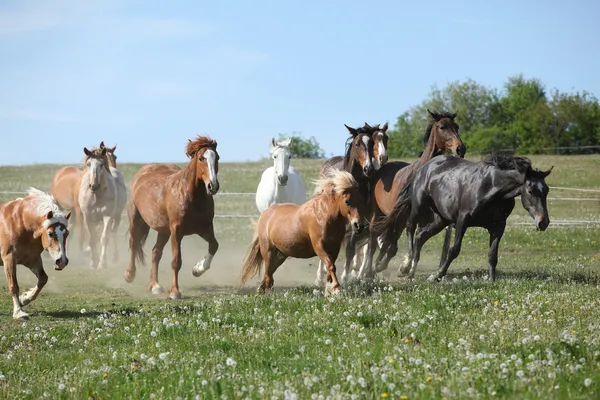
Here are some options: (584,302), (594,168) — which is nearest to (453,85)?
(594,168)

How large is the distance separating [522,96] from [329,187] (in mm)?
92062

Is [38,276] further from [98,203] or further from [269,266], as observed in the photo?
[98,203]

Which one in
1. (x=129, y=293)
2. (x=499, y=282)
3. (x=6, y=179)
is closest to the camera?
(x=499, y=282)

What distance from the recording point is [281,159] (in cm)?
1791

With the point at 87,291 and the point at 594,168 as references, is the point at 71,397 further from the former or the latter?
the point at 594,168

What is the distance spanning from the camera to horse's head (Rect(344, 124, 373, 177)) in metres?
15.6

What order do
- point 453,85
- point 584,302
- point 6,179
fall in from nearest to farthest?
point 584,302 < point 6,179 < point 453,85

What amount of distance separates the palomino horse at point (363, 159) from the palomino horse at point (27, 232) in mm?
5190

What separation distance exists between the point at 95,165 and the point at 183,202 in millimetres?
6773

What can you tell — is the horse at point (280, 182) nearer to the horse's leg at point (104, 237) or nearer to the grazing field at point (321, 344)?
the grazing field at point (321, 344)

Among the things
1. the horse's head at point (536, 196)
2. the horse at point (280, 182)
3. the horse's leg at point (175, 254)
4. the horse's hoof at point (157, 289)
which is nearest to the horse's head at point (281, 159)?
the horse at point (280, 182)

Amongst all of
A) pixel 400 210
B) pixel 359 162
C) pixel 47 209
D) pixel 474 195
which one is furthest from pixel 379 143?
pixel 47 209

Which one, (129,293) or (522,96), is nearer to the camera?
(129,293)

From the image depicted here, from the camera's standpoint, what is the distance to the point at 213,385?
6.56 m
